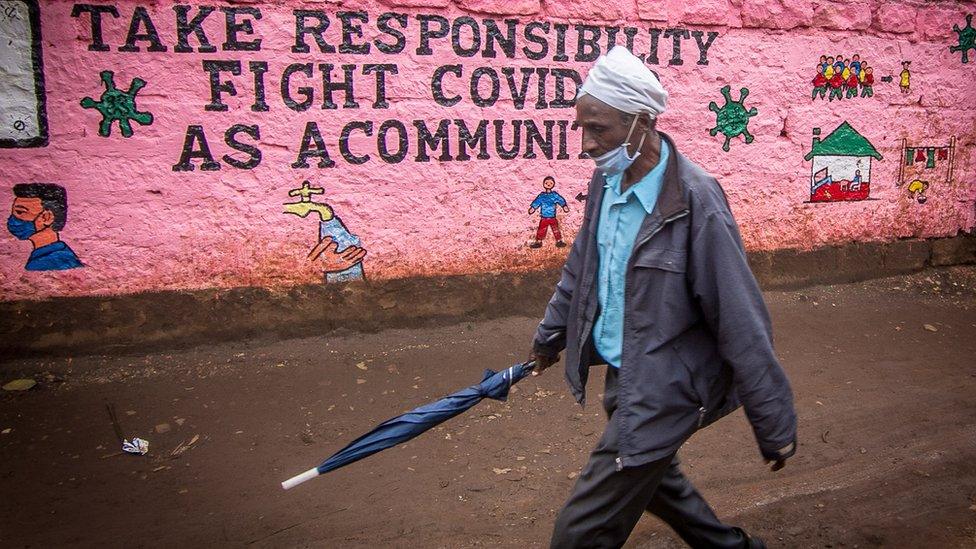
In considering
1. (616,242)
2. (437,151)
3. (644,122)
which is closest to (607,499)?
(616,242)

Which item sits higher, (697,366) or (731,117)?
(731,117)

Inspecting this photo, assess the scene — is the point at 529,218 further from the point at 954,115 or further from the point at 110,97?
the point at 954,115

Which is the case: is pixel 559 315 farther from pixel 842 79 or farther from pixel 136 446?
pixel 842 79

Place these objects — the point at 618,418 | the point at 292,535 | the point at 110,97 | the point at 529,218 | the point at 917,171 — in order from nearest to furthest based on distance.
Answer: the point at 618,418, the point at 292,535, the point at 110,97, the point at 529,218, the point at 917,171

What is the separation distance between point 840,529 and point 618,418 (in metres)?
1.72

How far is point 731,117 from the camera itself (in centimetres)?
607

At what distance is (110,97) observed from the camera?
15.0 ft

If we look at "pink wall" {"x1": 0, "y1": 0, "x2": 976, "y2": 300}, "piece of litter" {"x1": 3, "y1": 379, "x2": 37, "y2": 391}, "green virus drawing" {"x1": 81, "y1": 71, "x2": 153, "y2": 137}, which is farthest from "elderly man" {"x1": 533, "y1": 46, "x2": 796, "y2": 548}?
"piece of litter" {"x1": 3, "y1": 379, "x2": 37, "y2": 391}

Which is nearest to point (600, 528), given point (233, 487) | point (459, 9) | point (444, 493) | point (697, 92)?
point (444, 493)

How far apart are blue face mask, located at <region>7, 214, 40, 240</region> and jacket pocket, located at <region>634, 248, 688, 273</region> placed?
3969mm

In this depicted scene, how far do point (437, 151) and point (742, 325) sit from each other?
3518 mm

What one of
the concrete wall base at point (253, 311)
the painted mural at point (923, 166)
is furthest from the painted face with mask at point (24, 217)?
the painted mural at point (923, 166)

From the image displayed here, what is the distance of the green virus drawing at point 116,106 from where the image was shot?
4543mm

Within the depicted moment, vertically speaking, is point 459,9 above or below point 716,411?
above
